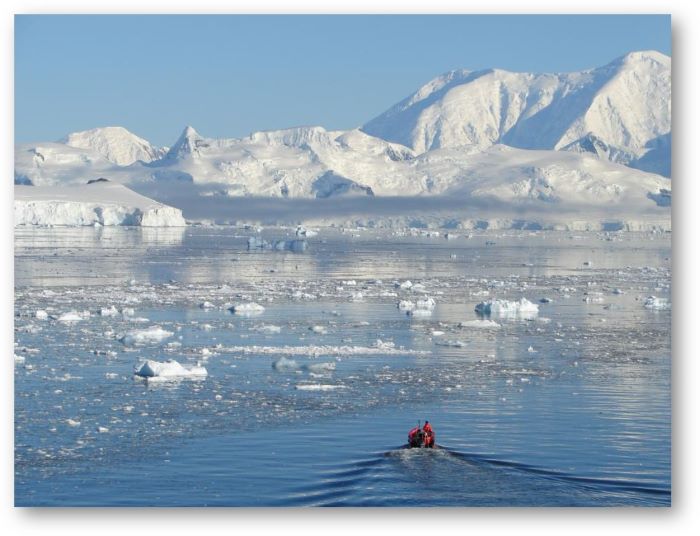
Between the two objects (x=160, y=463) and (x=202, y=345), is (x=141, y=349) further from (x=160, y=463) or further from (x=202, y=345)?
(x=160, y=463)

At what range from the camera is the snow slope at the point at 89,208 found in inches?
4377

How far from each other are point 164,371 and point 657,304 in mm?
20626

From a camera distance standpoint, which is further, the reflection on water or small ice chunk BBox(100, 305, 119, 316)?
the reflection on water

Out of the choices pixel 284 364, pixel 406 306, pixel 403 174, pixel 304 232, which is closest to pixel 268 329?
pixel 284 364

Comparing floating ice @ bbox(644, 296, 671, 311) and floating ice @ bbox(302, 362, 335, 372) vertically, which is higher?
floating ice @ bbox(644, 296, 671, 311)

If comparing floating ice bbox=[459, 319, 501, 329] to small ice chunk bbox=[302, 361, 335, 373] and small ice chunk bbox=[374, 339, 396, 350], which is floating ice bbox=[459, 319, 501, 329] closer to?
small ice chunk bbox=[374, 339, 396, 350]

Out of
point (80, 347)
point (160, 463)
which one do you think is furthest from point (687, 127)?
point (80, 347)

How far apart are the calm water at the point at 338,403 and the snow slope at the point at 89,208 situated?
73.1 m

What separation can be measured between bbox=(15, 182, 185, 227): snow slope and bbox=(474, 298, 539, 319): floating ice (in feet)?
247

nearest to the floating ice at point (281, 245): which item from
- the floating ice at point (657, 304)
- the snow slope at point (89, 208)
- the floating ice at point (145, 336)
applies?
the snow slope at point (89, 208)

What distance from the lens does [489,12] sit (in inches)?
589

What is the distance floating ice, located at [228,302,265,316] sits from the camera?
3394 cm

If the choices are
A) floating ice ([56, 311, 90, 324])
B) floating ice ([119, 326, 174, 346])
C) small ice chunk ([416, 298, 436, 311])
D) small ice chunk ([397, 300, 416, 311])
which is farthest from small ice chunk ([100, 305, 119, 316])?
small ice chunk ([416, 298, 436, 311])

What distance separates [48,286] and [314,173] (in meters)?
149
